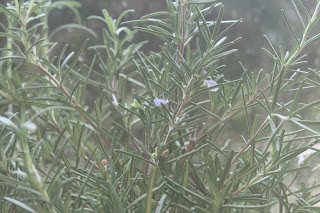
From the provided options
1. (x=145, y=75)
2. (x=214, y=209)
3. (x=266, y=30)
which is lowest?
(x=214, y=209)

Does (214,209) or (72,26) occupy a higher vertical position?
(72,26)

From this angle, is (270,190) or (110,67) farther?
(110,67)

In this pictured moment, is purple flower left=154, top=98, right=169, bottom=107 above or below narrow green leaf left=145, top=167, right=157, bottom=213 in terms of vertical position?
above

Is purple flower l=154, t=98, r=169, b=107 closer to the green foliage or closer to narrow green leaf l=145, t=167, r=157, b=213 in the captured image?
the green foliage

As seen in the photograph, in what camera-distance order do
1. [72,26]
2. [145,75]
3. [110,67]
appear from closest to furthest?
[145,75] < [110,67] < [72,26]

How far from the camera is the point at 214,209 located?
1.22 feet

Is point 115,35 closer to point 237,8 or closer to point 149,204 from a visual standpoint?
point 237,8

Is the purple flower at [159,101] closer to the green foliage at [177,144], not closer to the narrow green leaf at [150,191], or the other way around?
the green foliage at [177,144]

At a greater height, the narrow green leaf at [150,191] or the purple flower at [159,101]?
the purple flower at [159,101]

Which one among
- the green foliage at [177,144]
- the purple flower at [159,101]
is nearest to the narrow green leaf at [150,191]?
the green foliage at [177,144]

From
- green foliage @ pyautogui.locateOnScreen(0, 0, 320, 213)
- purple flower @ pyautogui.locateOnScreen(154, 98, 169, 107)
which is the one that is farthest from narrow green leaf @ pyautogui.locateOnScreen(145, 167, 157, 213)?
purple flower @ pyautogui.locateOnScreen(154, 98, 169, 107)

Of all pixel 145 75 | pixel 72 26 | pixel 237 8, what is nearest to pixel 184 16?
pixel 145 75

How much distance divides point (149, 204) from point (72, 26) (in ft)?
1.75

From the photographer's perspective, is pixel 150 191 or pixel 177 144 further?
pixel 177 144
